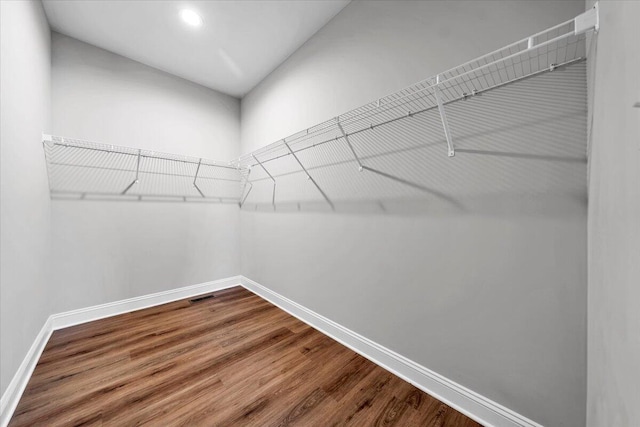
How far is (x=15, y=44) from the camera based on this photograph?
49.5 inches

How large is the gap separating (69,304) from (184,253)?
0.97m

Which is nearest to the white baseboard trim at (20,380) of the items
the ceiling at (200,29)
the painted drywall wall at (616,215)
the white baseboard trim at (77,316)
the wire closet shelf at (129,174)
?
the white baseboard trim at (77,316)

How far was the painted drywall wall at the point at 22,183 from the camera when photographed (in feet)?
3.70

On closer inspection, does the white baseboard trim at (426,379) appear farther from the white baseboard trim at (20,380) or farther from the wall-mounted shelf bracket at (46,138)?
the wall-mounted shelf bracket at (46,138)

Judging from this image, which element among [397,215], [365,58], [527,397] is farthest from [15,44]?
[527,397]

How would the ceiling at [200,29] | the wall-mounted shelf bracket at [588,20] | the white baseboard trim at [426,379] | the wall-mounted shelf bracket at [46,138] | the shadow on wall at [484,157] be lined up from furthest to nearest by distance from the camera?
the ceiling at [200,29]
the wall-mounted shelf bracket at [46,138]
the white baseboard trim at [426,379]
the shadow on wall at [484,157]
the wall-mounted shelf bracket at [588,20]

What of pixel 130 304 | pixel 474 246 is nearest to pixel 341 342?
pixel 474 246

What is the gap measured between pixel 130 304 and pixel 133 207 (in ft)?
3.17

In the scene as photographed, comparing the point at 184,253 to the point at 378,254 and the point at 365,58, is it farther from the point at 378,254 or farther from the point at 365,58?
the point at 365,58

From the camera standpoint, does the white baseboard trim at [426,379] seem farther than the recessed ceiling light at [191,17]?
No

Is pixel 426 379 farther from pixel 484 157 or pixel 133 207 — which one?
pixel 133 207

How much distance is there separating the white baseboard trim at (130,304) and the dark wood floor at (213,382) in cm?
11

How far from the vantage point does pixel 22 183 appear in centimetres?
134

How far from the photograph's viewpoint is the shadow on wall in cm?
93
